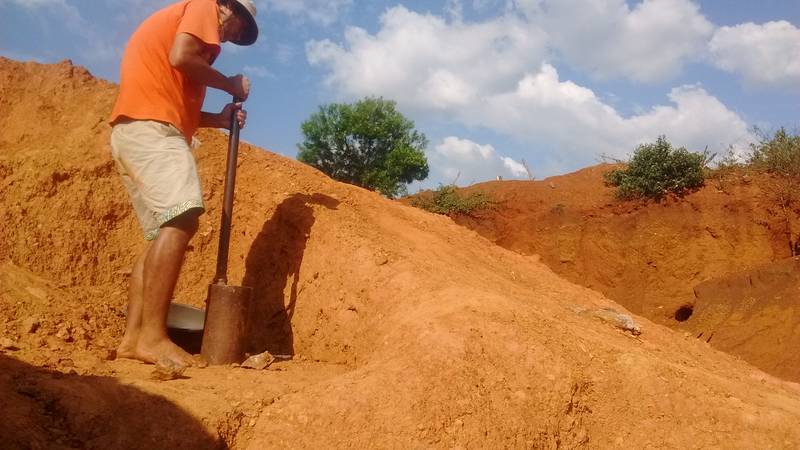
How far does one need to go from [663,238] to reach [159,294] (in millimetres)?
8438

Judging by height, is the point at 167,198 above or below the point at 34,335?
above

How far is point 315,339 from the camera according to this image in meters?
4.39

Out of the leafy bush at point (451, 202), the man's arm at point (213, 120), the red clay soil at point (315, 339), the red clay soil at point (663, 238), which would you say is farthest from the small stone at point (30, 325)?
the leafy bush at point (451, 202)

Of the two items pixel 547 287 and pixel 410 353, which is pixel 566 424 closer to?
pixel 410 353

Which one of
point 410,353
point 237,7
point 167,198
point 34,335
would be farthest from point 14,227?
point 410,353

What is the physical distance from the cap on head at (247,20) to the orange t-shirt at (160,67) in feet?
0.53

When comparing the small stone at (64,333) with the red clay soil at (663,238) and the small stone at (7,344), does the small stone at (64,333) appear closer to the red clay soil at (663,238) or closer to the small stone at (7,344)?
the small stone at (7,344)

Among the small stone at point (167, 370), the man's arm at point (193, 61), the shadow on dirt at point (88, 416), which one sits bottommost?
the shadow on dirt at point (88, 416)

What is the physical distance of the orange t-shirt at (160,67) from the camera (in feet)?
12.5

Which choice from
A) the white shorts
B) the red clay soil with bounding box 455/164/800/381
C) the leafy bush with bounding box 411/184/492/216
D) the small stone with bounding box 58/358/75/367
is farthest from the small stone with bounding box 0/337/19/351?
the leafy bush with bounding box 411/184/492/216

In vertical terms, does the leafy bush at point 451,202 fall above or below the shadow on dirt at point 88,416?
above

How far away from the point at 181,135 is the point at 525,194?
8.84m

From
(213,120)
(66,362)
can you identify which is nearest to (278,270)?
(213,120)

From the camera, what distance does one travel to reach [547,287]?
6129 mm
